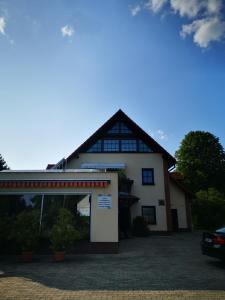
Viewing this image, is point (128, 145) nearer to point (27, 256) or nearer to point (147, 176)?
point (147, 176)

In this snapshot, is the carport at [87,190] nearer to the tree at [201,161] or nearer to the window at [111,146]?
the window at [111,146]

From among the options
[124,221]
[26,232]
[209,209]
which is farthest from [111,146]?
[26,232]

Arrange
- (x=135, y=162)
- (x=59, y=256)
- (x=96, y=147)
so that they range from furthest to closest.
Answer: (x=96, y=147) → (x=135, y=162) → (x=59, y=256)

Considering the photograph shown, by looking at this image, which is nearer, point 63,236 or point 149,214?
point 63,236

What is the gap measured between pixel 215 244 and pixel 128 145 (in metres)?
15.9

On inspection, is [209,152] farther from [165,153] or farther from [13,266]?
[13,266]

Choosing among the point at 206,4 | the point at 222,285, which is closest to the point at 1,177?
the point at 222,285

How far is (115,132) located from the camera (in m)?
25.1

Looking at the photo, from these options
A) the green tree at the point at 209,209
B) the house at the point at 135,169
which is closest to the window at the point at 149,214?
the house at the point at 135,169

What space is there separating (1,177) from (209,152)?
1342 inches

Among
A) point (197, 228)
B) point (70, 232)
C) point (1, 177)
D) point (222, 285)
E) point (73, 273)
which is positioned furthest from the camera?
point (197, 228)

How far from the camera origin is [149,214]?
76.9 ft

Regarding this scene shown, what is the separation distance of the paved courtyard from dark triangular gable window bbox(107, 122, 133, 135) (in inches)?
583

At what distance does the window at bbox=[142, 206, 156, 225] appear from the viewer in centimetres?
2319
